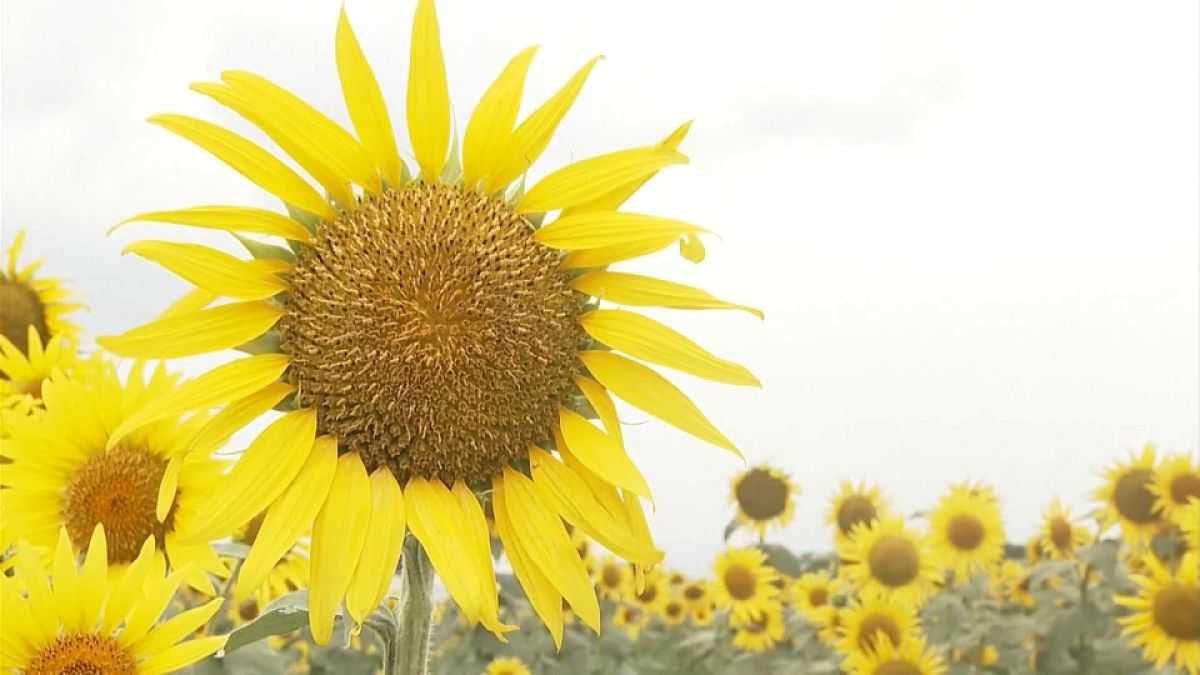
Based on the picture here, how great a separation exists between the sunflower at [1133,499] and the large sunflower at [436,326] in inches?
185

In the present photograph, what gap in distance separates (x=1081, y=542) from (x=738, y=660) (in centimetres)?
199

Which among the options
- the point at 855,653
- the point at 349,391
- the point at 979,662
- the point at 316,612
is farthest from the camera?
the point at 979,662

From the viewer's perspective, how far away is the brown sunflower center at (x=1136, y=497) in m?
5.66

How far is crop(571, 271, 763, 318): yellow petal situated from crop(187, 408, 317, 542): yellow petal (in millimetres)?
432

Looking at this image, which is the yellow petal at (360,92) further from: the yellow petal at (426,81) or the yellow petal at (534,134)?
the yellow petal at (534,134)

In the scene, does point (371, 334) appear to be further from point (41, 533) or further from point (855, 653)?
point (855, 653)

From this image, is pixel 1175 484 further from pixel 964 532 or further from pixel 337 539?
pixel 337 539

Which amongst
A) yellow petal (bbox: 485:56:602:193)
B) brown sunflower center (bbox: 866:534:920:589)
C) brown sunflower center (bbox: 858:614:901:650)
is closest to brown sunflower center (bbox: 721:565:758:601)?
brown sunflower center (bbox: 866:534:920:589)

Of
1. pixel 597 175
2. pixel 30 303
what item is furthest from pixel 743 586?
pixel 597 175

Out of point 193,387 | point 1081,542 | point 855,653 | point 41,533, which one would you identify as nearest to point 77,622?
point 41,533

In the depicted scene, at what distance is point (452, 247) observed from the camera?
166 centimetres

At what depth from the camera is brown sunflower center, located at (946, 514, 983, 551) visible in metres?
6.19

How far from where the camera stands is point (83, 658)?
1.92 meters

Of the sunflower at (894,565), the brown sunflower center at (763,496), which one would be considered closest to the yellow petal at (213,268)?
the sunflower at (894,565)
